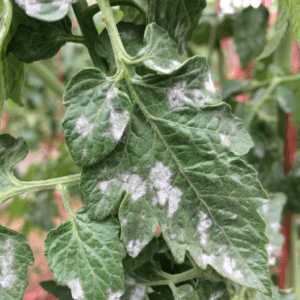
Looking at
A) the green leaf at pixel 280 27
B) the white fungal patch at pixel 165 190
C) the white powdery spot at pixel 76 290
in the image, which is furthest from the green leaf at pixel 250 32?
the white powdery spot at pixel 76 290

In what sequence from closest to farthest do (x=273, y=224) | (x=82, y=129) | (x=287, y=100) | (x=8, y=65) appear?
(x=82, y=129) < (x=8, y=65) < (x=273, y=224) < (x=287, y=100)

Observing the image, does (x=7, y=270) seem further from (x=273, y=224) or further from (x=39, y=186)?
(x=273, y=224)

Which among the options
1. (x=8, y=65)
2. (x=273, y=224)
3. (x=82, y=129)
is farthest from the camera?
(x=273, y=224)

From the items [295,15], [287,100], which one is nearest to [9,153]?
[295,15]

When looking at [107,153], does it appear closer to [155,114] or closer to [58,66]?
[155,114]

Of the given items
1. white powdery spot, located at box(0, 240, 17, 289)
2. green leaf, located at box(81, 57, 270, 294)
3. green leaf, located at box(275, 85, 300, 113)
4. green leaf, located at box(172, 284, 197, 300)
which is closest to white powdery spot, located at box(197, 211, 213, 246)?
green leaf, located at box(81, 57, 270, 294)

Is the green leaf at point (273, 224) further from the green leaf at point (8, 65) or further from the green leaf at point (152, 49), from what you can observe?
the green leaf at point (8, 65)

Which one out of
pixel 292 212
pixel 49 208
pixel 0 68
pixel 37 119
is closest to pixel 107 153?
pixel 0 68

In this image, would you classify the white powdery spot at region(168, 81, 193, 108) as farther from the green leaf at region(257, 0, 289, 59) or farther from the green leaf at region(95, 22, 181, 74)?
the green leaf at region(257, 0, 289, 59)
